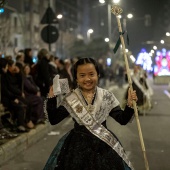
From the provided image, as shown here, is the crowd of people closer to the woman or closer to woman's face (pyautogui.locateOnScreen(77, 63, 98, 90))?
the woman

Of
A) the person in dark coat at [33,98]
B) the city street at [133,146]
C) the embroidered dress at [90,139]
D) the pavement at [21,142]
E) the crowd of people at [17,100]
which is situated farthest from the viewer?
the person in dark coat at [33,98]

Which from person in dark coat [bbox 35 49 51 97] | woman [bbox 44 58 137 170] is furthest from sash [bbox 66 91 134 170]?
person in dark coat [bbox 35 49 51 97]

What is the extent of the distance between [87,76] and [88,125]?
466mm

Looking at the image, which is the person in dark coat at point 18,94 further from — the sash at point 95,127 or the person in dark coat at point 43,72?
the sash at point 95,127

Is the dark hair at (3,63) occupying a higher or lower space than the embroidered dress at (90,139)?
higher

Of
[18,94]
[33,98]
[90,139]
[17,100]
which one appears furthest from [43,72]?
[90,139]

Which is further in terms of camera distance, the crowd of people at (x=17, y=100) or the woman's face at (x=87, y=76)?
the crowd of people at (x=17, y=100)

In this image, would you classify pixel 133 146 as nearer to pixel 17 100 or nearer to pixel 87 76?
pixel 17 100

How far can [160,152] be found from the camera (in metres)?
7.57

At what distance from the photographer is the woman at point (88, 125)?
3.66 meters

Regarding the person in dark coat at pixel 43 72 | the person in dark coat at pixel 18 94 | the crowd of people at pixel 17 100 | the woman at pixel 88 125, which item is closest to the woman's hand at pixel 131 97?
the woman at pixel 88 125

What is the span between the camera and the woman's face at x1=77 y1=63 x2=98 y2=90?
3.82m

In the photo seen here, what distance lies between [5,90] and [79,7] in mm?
81309

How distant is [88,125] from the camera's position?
379 centimetres
